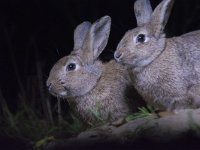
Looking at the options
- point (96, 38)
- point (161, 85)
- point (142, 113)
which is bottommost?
point (142, 113)

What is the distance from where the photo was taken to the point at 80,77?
5523 mm

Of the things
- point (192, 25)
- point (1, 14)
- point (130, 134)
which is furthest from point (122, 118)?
point (1, 14)

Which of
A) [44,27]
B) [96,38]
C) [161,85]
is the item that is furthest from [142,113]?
[44,27]

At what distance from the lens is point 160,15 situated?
5.16 m

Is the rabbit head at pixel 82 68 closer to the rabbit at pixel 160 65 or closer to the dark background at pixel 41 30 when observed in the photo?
the rabbit at pixel 160 65

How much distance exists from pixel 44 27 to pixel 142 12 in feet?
8.78

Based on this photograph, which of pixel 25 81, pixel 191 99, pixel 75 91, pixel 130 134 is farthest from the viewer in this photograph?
pixel 25 81

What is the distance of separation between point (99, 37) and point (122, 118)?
909 mm

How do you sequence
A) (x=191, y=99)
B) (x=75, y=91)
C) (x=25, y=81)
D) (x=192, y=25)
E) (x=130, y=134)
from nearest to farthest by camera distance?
(x=130, y=134), (x=191, y=99), (x=75, y=91), (x=192, y=25), (x=25, y=81)

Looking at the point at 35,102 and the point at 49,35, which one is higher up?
the point at 49,35

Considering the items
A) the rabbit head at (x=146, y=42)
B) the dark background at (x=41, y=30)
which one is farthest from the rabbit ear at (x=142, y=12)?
the dark background at (x=41, y=30)

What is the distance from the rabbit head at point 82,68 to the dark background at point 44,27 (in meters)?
1.65

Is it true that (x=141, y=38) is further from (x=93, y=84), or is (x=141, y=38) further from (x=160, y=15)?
(x=93, y=84)

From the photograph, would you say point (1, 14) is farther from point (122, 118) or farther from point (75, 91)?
point (122, 118)
